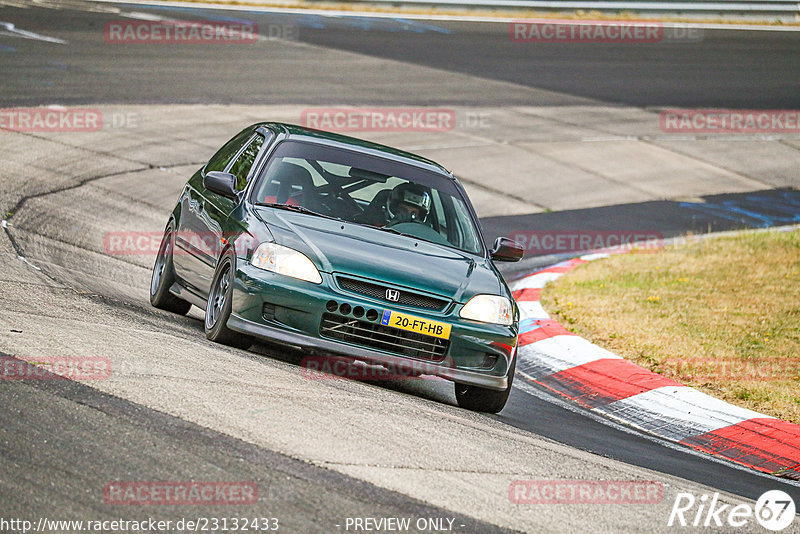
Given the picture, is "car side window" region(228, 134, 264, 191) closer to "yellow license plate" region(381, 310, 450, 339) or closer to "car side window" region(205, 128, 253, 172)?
"car side window" region(205, 128, 253, 172)

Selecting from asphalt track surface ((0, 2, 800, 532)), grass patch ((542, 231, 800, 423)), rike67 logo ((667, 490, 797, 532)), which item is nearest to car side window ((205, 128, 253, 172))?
asphalt track surface ((0, 2, 800, 532))

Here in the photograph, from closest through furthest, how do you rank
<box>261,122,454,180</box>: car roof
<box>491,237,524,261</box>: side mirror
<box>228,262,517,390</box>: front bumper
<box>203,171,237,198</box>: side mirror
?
1. <box>228,262,517,390</box>: front bumper
2. <box>203,171,237,198</box>: side mirror
3. <box>491,237,524,261</box>: side mirror
4. <box>261,122,454,180</box>: car roof

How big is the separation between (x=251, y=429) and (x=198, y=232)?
3288mm

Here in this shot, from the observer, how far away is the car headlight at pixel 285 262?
7152 mm

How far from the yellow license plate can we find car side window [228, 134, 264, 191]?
5.96 feet

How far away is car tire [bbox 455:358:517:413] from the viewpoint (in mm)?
7527

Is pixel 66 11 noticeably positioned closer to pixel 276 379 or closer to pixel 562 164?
pixel 562 164

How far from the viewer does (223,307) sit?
7367 millimetres

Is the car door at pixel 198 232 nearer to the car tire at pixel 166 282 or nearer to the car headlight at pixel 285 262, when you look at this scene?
the car tire at pixel 166 282

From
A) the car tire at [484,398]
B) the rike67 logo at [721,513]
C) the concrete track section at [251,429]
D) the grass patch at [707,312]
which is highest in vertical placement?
the concrete track section at [251,429]

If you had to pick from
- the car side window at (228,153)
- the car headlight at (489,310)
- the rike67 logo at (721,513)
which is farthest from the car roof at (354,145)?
the rike67 logo at (721,513)

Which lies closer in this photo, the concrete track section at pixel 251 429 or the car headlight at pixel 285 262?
the concrete track section at pixel 251 429

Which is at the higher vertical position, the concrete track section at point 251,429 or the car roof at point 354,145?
the car roof at point 354,145

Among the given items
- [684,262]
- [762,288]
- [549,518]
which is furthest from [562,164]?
[549,518]
